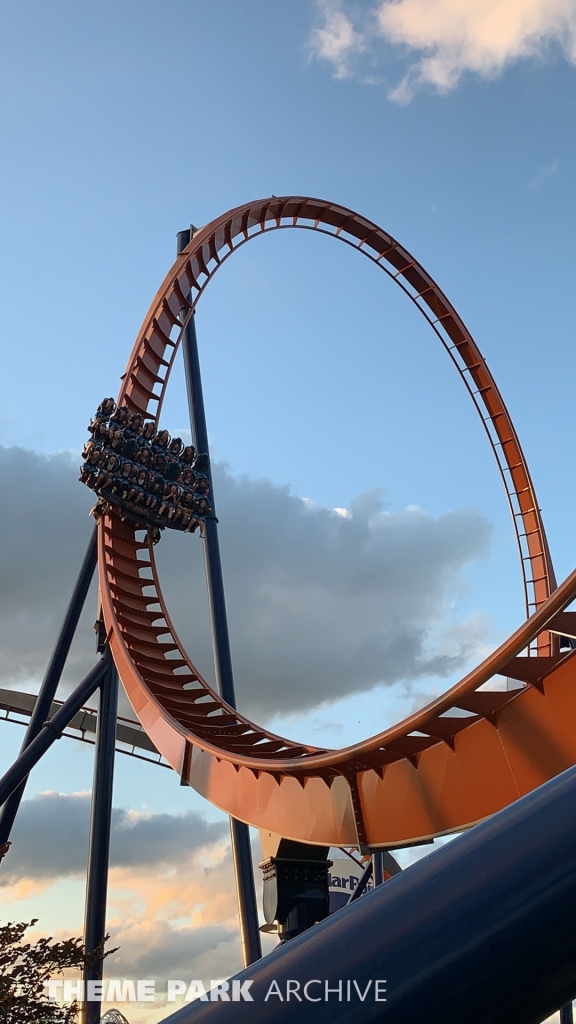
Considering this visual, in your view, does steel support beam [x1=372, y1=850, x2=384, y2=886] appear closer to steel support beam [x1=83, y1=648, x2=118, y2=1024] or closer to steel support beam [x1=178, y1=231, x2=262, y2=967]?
steel support beam [x1=178, y1=231, x2=262, y2=967]

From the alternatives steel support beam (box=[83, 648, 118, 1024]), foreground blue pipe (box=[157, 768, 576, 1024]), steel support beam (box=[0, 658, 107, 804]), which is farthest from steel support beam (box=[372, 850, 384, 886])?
foreground blue pipe (box=[157, 768, 576, 1024])

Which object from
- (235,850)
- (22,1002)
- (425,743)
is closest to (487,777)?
(425,743)

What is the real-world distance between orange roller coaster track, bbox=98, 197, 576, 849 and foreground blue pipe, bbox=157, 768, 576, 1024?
378cm

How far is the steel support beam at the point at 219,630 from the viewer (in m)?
9.88

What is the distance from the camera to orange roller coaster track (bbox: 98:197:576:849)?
468 cm

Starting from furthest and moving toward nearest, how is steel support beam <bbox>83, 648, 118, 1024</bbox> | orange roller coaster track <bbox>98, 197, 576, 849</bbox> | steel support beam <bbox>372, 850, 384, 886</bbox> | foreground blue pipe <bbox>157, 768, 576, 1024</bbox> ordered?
steel support beam <bbox>372, 850, 384, 886</bbox> < steel support beam <bbox>83, 648, 118, 1024</bbox> < orange roller coaster track <bbox>98, 197, 576, 849</bbox> < foreground blue pipe <bbox>157, 768, 576, 1024</bbox>

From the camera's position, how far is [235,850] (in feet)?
33.6

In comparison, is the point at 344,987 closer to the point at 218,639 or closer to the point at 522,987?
the point at 522,987

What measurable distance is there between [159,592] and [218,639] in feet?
2.90

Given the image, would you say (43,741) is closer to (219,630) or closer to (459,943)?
(219,630)

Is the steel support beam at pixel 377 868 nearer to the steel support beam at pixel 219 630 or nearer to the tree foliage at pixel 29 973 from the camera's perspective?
the steel support beam at pixel 219 630

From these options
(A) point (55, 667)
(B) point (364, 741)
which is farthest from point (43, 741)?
(B) point (364, 741)

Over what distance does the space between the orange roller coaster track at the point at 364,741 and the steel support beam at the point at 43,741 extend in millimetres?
774

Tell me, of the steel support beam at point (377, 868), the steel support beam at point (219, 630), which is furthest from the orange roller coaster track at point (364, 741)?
the steel support beam at point (377, 868)
